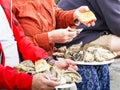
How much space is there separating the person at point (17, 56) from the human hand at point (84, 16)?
1.54ft

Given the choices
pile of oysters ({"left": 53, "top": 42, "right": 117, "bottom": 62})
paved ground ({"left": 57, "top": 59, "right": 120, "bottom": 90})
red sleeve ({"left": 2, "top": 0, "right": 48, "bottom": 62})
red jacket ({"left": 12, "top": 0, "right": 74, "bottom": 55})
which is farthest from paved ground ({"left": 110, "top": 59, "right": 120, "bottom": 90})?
red sleeve ({"left": 2, "top": 0, "right": 48, "bottom": 62})

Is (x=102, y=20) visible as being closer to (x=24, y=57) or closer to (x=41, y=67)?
(x=24, y=57)

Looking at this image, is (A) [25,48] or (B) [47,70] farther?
(A) [25,48]

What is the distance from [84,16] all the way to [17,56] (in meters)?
0.72

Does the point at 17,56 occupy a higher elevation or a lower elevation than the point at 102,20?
lower

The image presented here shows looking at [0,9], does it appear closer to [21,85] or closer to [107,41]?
[21,85]

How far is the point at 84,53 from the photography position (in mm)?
2674

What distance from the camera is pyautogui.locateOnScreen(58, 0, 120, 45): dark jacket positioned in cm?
287

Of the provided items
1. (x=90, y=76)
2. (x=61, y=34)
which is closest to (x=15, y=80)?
(x=61, y=34)

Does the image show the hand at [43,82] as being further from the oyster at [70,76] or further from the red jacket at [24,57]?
the oyster at [70,76]

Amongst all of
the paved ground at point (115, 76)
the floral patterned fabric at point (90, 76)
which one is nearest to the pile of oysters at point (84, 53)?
the floral patterned fabric at point (90, 76)

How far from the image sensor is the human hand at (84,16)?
2.70 meters

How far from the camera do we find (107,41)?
2.94 m

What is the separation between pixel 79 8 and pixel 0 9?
80cm
